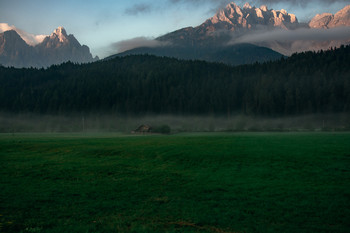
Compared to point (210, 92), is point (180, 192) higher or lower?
lower

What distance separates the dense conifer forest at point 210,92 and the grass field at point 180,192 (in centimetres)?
11880

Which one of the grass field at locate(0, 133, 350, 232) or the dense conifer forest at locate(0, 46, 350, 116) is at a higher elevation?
the dense conifer forest at locate(0, 46, 350, 116)

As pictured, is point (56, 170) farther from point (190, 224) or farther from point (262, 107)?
point (262, 107)

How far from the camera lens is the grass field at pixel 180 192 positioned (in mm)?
13219

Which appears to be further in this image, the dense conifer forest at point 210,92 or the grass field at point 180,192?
→ the dense conifer forest at point 210,92

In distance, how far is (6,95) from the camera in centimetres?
18550

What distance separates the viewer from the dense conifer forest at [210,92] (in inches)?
5719

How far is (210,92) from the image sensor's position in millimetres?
175125

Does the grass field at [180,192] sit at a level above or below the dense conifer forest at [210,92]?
below

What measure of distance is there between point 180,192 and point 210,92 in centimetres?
15850

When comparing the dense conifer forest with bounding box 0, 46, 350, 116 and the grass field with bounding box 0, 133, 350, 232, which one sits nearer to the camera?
the grass field with bounding box 0, 133, 350, 232

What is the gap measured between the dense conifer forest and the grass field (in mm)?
118801

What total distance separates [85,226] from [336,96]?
152069 mm

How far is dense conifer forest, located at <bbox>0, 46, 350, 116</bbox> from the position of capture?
14525cm
